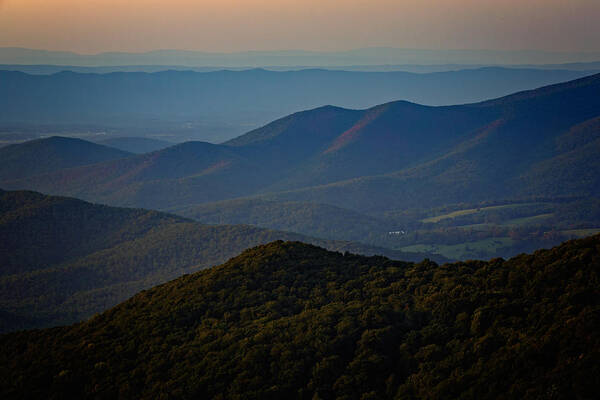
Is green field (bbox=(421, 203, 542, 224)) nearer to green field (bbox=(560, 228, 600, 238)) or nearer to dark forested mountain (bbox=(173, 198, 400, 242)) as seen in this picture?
dark forested mountain (bbox=(173, 198, 400, 242))

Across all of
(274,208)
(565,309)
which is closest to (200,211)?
(274,208)

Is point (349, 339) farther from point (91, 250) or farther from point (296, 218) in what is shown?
point (296, 218)

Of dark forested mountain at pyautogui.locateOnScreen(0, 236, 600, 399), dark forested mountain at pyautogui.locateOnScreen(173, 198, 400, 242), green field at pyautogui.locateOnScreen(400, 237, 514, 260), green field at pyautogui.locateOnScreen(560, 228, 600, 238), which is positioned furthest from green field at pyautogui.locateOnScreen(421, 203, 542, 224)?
dark forested mountain at pyautogui.locateOnScreen(0, 236, 600, 399)

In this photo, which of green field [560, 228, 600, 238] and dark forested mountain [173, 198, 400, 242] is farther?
dark forested mountain [173, 198, 400, 242]

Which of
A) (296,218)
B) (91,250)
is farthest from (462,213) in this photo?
(91,250)

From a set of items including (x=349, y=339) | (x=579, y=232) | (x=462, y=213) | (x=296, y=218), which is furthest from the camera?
(x=462, y=213)

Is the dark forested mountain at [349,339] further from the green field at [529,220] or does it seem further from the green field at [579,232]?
the green field at [529,220]
